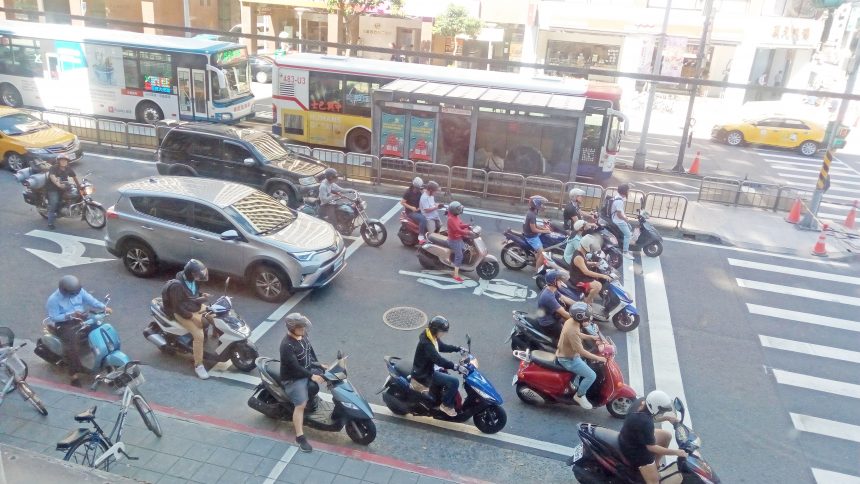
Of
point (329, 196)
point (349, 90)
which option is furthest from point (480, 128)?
point (329, 196)

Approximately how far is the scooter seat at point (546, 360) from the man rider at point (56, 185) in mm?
10367

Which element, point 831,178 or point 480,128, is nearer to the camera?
point 480,128

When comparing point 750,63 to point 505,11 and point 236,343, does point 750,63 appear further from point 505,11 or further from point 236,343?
point 236,343

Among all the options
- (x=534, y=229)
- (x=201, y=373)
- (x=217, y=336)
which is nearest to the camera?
(x=201, y=373)

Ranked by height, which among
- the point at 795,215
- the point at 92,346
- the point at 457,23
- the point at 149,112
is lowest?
the point at 795,215

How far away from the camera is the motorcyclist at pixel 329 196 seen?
13938mm

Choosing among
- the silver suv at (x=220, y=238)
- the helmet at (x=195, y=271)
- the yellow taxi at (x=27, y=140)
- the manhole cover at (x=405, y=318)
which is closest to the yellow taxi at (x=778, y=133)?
the manhole cover at (x=405, y=318)

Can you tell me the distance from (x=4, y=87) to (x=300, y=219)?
18.6 m

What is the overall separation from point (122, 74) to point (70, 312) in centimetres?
1698

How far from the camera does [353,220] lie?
556 inches

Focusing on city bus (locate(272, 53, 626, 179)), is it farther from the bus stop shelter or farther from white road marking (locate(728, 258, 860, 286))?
white road marking (locate(728, 258, 860, 286))

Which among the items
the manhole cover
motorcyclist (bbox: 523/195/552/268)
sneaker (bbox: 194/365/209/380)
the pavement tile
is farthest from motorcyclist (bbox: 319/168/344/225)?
the pavement tile

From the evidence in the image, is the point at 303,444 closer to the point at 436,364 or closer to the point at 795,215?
the point at 436,364

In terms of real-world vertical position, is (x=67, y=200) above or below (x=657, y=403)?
below
